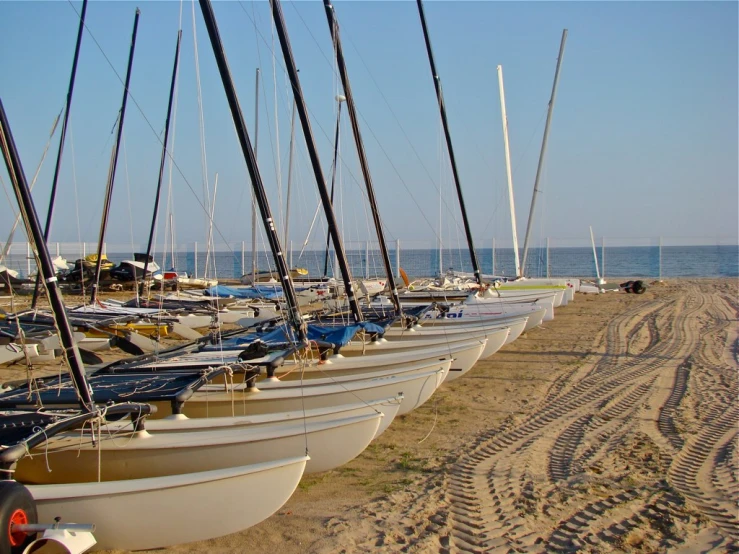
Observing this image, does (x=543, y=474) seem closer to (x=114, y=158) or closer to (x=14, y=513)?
(x=14, y=513)

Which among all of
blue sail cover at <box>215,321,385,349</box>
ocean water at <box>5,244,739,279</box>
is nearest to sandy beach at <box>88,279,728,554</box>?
blue sail cover at <box>215,321,385,349</box>

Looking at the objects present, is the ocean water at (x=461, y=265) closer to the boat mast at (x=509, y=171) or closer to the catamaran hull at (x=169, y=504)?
the boat mast at (x=509, y=171)

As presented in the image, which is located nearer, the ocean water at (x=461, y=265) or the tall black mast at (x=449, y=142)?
the tall black mast at (x=449, y=142)

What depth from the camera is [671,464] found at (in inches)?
237

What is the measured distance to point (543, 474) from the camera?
5867mm

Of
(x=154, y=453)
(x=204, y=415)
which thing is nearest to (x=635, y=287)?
(x=204, y=415)

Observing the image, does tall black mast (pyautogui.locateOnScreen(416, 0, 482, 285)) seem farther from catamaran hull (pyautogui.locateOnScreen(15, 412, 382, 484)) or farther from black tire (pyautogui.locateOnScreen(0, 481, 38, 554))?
black tire (pyautogui.locateOnScreen(0, 481, 38, 554))

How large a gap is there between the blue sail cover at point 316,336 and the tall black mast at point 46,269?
3.39m

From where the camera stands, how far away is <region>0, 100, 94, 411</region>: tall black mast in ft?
16.8

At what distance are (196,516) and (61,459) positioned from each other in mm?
1438

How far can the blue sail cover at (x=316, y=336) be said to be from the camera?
8578 millimetres

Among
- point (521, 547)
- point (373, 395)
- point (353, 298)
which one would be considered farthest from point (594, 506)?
point (353, 298)

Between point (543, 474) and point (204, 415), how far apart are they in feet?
10.9

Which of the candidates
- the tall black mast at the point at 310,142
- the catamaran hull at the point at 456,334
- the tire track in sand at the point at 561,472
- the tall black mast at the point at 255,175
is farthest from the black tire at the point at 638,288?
the tall black mast at the point at 255,175
